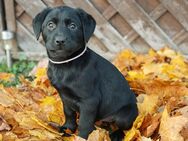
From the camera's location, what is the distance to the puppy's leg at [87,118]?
8.49ft

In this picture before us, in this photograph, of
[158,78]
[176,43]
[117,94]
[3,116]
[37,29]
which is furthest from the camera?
[176,43]

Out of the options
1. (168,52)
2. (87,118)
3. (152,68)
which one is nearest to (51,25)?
(87,118)

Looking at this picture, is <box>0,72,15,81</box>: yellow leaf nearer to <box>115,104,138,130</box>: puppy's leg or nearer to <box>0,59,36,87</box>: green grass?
<box>0,59,36,87</box>: green grass

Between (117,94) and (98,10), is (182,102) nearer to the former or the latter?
(117,94)

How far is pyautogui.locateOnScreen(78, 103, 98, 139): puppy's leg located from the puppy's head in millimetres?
318

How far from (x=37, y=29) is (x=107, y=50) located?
2.04 meters

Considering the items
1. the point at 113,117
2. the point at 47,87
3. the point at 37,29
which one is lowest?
the point at 113,117

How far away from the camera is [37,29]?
2.59 metres

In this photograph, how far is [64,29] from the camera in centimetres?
246

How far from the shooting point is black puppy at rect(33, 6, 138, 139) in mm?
2482

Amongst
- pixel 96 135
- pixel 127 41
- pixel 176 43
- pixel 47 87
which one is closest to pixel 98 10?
pixel 127 41

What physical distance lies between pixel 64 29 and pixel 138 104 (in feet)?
2.91

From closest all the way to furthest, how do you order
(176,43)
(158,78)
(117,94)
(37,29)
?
1. (37,29)
2. (117,94)
3. (158,78)
4. (176,43)

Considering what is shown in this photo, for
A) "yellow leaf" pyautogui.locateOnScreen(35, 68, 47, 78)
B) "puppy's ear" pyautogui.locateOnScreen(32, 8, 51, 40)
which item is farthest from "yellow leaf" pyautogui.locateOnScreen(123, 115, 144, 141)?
"yellow leaf" pyautogui.locateOnScreen(35, 68, 47, 78)
